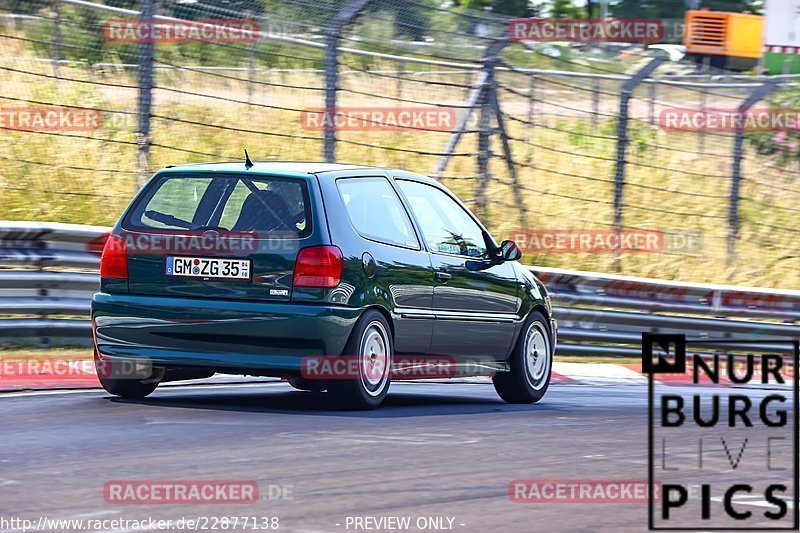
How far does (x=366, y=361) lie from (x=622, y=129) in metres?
9.05

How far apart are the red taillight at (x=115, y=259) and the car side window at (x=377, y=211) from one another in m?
1.31

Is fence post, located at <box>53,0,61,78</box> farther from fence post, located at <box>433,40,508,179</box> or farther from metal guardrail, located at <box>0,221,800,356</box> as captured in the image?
fence post, located at <box>433,40,508,179</box>

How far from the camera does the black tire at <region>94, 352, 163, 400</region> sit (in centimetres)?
923

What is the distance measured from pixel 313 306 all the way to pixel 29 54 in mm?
8079

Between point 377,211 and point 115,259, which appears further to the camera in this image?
point 377,211

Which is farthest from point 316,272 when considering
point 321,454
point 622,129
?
point 622,129

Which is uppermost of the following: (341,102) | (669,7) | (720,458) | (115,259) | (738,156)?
(669,7)

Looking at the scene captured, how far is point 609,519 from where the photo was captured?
231 inches

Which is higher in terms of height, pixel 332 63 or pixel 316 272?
pixel 332 63

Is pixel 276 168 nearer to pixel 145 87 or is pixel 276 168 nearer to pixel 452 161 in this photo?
pixel 145 87

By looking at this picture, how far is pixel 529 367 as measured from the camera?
425 inches

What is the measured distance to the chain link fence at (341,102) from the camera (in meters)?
14.7

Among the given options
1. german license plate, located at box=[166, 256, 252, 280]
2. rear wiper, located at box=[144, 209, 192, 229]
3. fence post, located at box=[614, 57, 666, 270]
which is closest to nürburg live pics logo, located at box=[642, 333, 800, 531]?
german license plate, located at box=[166, 256, 252, 280]

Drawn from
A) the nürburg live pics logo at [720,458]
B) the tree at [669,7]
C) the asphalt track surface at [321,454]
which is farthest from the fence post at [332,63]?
the tree at [669,7]
